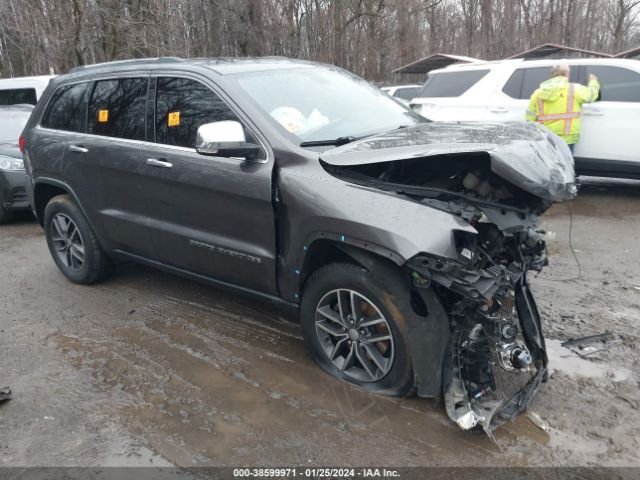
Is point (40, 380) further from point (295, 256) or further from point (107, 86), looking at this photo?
point (107, 86)

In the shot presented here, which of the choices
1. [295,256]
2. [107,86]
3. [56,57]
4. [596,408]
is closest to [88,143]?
[107,86]

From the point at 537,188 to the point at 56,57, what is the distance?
14.0 metres

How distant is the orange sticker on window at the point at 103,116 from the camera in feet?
14.5

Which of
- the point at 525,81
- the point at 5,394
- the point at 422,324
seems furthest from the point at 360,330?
the point at 525,81

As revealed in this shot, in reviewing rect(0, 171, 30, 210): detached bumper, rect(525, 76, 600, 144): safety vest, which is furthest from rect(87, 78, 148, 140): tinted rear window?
rect(525, 76, 600, 144): safety vest

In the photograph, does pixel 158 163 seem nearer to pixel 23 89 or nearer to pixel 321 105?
pixel 321 105

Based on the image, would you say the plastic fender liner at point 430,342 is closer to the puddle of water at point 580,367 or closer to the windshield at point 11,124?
the puddle of water at point 580,367

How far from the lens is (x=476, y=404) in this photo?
282 centimetres

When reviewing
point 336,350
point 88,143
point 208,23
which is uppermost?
point 208,23

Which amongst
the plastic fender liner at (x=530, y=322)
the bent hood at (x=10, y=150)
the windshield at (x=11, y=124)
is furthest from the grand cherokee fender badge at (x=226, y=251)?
the windshield at (x=11, y=124)

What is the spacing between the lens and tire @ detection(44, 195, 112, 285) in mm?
4844

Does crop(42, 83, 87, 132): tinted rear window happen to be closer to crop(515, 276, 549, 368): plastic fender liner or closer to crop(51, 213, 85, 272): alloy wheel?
crop(51, 213, 85, 272): alloy wheel

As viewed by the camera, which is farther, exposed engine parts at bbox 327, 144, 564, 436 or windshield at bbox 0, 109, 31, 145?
windshield at bbox 0, 109, 31, 145

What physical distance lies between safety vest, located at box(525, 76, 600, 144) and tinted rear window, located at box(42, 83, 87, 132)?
5655 mm
